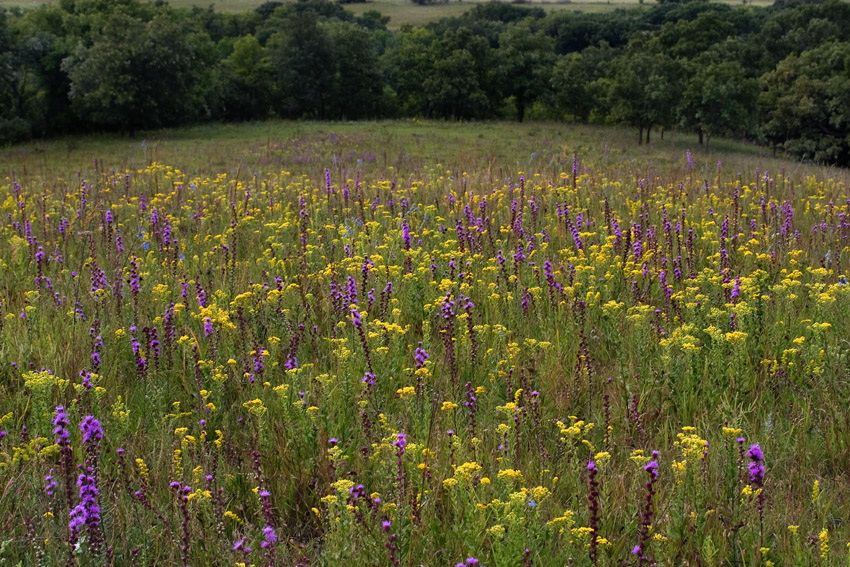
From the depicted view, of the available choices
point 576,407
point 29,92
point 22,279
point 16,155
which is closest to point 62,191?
→ point 22,279

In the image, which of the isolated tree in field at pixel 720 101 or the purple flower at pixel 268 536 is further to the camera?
the isolated tree in field at pixel 720 101

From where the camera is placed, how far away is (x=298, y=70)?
55.8m

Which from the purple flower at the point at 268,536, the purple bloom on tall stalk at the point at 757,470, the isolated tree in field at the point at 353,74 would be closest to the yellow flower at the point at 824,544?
the purple bloom on tall stalk at the point at 757,470

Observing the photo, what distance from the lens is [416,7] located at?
157375 millimetres

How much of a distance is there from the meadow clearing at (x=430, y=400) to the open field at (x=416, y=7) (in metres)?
129

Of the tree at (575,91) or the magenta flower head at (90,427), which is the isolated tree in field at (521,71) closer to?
the tree at (575,91)

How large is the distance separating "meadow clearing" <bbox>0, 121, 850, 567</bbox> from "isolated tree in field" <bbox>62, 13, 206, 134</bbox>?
33087mm

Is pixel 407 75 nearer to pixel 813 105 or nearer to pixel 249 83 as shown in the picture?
pixel 249 83

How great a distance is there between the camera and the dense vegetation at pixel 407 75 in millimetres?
37000

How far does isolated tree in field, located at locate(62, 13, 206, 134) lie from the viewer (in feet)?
119

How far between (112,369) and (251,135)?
32481 millimetres

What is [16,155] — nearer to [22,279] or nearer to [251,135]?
[251,135]

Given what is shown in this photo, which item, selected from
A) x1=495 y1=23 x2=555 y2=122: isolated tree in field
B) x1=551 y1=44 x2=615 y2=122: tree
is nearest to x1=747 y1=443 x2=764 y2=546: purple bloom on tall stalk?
x1=551 y1=44 x2=615 y2=122: tree

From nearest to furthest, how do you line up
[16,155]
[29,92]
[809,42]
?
[16,155]
[29,92]
[809,42]
